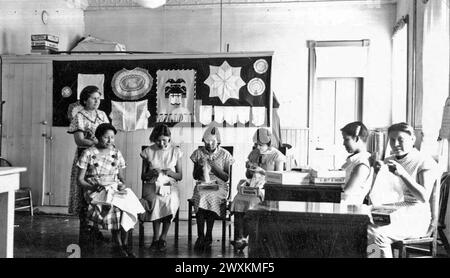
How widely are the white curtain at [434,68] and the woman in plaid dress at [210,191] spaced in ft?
5.69

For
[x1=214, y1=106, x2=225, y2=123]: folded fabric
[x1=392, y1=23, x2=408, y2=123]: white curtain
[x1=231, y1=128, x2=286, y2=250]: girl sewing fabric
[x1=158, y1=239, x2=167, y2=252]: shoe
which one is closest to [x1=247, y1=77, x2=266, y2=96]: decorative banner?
[x1=214, y1=106, x2=225, y2=123]: folded fabric

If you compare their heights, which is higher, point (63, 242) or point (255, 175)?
point (255, 175)

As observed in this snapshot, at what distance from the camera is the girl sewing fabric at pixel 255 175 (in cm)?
370

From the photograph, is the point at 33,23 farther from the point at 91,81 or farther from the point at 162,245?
the point at 162,245

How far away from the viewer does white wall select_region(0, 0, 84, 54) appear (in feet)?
15.5

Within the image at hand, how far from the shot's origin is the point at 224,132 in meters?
5.04

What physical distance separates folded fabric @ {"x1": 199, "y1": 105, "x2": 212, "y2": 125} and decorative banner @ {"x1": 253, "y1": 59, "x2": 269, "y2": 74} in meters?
0.63

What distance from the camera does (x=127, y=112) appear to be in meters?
5.14

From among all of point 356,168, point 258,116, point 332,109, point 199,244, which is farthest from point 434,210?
point 332,109

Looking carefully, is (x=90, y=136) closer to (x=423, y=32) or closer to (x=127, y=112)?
(x=127, y=112)

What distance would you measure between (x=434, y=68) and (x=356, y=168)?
6.04 ft

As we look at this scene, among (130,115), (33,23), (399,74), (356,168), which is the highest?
(33,23)

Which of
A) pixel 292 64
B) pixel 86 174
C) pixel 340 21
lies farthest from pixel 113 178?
pixel 340 21

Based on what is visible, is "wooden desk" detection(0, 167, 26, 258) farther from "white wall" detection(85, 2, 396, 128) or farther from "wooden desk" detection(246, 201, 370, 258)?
"white wall" detection(85, 2, 396, 128)
